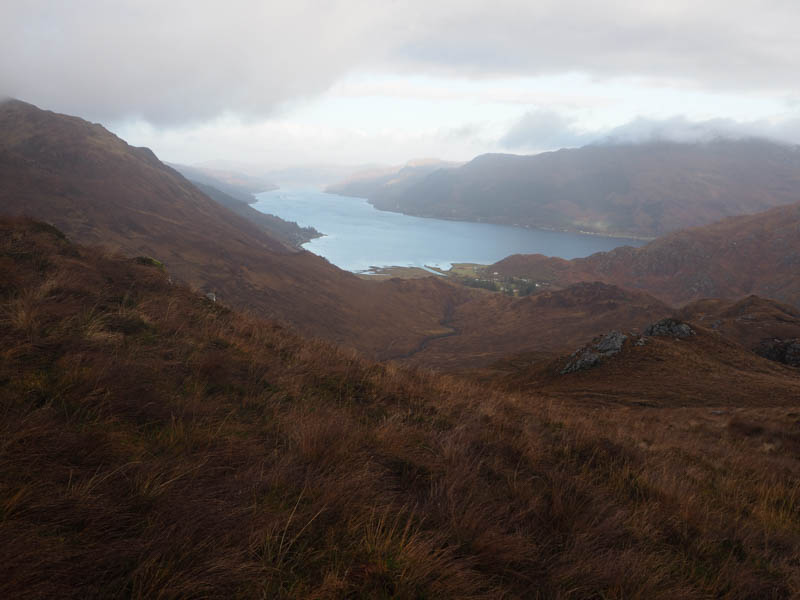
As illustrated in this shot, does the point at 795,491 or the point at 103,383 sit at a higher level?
the point at 103,383

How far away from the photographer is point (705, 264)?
364 feet

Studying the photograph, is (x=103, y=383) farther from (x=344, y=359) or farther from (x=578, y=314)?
(x=578, y=314)

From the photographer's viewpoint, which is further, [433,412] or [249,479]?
[433,412]

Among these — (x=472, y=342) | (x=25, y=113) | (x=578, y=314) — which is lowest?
(x=472, y=342)

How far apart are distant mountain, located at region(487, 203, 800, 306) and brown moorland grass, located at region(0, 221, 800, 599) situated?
112 m

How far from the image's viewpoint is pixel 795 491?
4.79 m

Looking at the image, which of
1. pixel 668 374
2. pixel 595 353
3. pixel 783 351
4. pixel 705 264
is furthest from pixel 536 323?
pixel 705 264

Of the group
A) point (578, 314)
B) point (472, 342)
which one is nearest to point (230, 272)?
point (472, 342)

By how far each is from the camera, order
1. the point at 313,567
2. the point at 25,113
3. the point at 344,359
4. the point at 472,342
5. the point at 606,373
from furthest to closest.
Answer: the point at 25,113
the point at 472,342
the point at 606,373
the point at 344,359
the point at 313,567

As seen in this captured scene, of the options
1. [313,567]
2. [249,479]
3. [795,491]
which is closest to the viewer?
[313,567]

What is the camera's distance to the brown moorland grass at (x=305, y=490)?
1840 millimetres

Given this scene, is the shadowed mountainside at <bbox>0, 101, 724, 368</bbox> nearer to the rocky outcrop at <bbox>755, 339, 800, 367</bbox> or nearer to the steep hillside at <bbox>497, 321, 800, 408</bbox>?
the rocky outcrop at <bbox>755, 339, 800, 367</bbox>

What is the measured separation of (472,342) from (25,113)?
122268 mm

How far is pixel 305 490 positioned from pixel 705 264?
137148 millimetres
